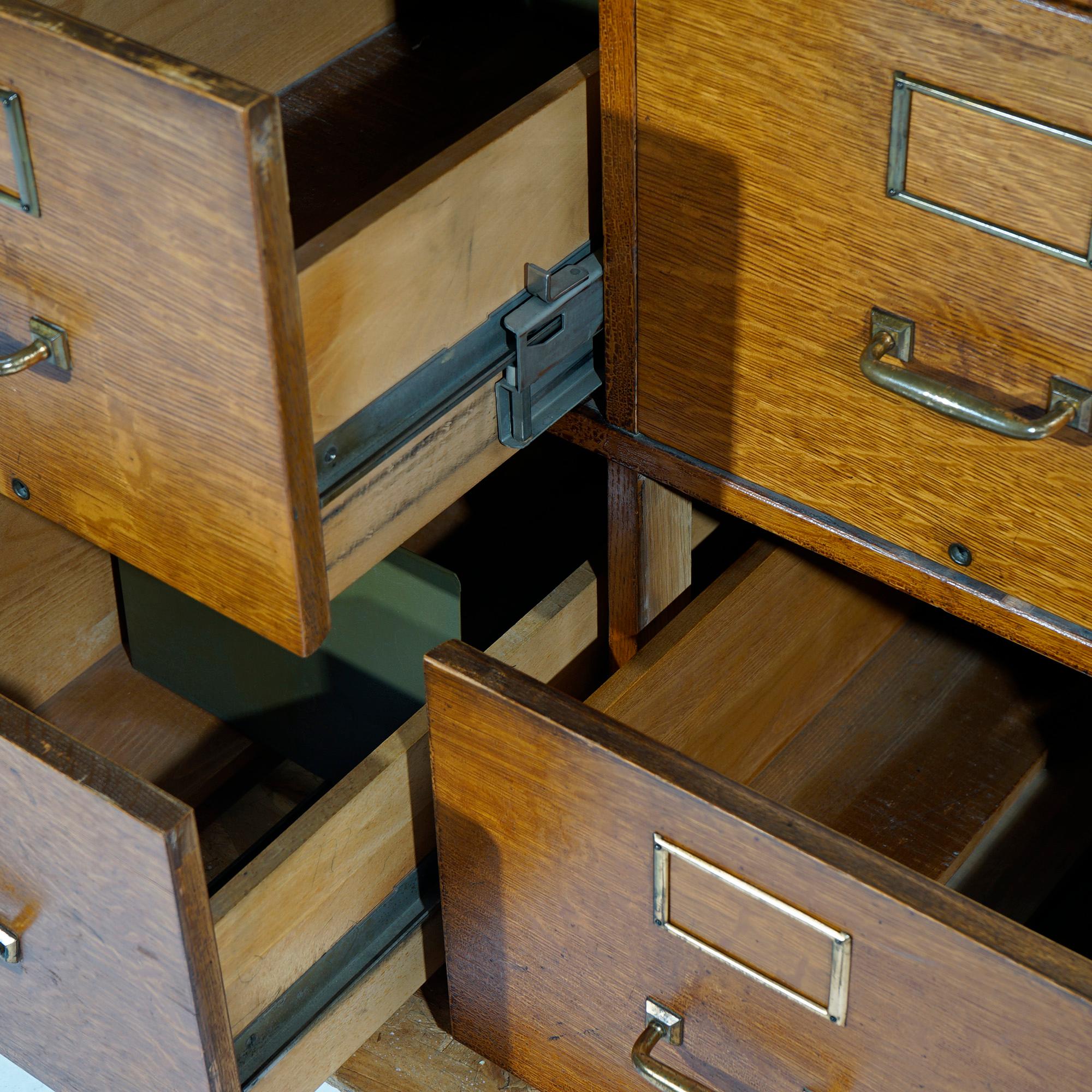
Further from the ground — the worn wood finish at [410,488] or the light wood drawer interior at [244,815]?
the worn wood finish at [410,488]

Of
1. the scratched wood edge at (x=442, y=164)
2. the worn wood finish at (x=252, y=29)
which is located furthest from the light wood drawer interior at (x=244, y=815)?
the worn wood finish at (x=252, y=29)

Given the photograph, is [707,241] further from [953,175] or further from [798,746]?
[798,746]

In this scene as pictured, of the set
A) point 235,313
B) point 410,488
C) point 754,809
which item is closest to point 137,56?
point 235,313

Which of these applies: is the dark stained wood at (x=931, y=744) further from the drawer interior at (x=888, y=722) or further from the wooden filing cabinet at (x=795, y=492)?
the wooden filing cabinet at (x=795, y=492)

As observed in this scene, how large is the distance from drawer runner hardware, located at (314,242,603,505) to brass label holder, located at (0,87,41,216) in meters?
0.14

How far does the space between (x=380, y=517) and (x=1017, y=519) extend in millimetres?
273

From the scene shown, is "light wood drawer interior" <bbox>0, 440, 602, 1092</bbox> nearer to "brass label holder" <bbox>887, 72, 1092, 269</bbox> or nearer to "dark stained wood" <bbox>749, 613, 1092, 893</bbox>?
"dark stained wood" <bbox>749, 613, 1092, 893</bbox>

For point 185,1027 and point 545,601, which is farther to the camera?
point 545,601

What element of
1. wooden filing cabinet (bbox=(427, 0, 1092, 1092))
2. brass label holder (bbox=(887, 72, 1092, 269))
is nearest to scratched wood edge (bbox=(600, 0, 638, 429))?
wooden filing cabinet (bbox=(427, 0, 1092, 1092))

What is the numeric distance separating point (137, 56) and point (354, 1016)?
497mm

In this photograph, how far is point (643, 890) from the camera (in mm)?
653

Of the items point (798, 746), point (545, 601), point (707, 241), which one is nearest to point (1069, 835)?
point (798, 746)

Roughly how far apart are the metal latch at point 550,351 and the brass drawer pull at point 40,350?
0.63 feet

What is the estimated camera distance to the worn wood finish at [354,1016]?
2.51 feet
